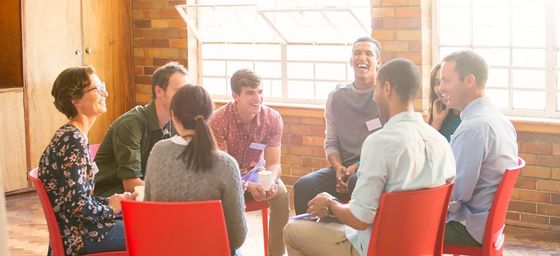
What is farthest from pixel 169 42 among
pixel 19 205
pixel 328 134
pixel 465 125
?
pixel 465 125

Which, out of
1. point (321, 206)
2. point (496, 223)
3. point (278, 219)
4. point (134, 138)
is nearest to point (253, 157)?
point (278, 219)

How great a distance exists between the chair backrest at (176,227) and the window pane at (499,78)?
352cm

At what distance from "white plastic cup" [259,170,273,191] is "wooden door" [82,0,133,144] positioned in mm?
3661

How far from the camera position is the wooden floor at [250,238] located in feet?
16.8

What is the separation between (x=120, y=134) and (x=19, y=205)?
10.2 ft

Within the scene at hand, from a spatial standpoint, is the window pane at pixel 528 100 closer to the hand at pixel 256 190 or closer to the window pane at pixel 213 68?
the hand at pixel 256 190

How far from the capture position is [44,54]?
6.91m

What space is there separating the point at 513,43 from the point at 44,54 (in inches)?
149

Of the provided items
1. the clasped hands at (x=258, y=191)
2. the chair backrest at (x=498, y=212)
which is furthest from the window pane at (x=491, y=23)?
the chair backrest at (x=498, y=212)

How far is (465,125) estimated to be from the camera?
11.2 ft

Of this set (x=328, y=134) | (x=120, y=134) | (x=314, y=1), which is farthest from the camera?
(x=314, y=1)

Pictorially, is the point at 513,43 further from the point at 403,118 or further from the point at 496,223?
the point at 403,118

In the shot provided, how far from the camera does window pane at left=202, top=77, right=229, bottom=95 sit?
717cm

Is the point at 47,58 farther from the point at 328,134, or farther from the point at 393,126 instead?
the point at 393,126
